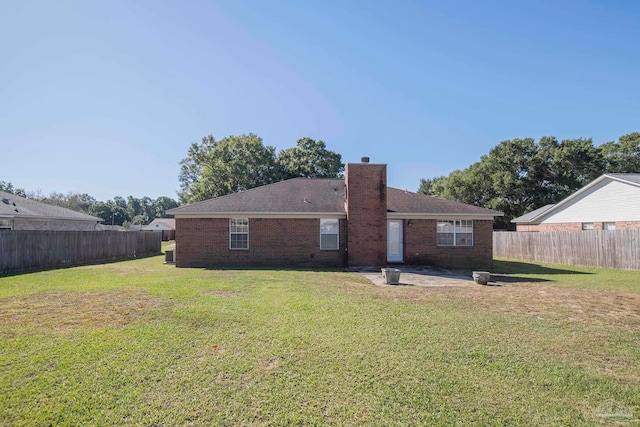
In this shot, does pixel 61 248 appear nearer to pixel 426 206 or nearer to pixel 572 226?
pixel 426 206

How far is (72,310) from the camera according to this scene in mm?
7316

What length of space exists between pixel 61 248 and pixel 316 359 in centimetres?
1725

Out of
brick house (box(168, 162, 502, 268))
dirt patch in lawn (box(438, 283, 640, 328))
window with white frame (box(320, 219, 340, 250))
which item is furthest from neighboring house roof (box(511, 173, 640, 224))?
window with white frame (box(320, 219, 340, 250))

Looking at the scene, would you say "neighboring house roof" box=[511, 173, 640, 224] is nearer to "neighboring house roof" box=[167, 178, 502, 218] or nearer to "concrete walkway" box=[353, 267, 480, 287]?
"neighboring house roof" box=[167, 178, 502, 218]

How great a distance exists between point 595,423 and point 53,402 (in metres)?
5.68

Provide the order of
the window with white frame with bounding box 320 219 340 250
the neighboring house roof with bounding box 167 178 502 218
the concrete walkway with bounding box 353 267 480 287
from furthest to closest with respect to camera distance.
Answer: the window with white frame with bounding box 320 219 340 250 → the neighboring house roof with bounding box 167 178 502 218 → the concrete walkway with bounding box 353 267 480 287

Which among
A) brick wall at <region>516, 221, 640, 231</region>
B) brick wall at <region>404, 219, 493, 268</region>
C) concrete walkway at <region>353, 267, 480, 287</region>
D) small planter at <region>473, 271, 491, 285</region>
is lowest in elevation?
concrete walkway at <region>353, 267, 480, 287</region>

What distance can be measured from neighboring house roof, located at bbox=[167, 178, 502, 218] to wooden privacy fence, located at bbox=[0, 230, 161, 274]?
5.97 metres

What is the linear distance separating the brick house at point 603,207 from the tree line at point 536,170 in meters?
15.9

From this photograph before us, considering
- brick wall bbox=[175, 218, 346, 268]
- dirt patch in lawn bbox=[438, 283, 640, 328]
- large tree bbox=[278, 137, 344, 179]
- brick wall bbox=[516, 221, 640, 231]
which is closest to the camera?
dirt patch in lawn bbox=[438, 283, 640, 328]

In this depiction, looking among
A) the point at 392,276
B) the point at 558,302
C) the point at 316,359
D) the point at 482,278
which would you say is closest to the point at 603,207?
the point at 482,278

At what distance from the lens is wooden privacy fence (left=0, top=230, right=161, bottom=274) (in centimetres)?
1393

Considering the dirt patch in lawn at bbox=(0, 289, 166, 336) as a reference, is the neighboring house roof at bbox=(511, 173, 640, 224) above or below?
above

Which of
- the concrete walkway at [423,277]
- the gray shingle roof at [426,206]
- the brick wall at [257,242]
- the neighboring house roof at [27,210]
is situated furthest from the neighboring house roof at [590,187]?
the neighboring house roof at [27,210]
